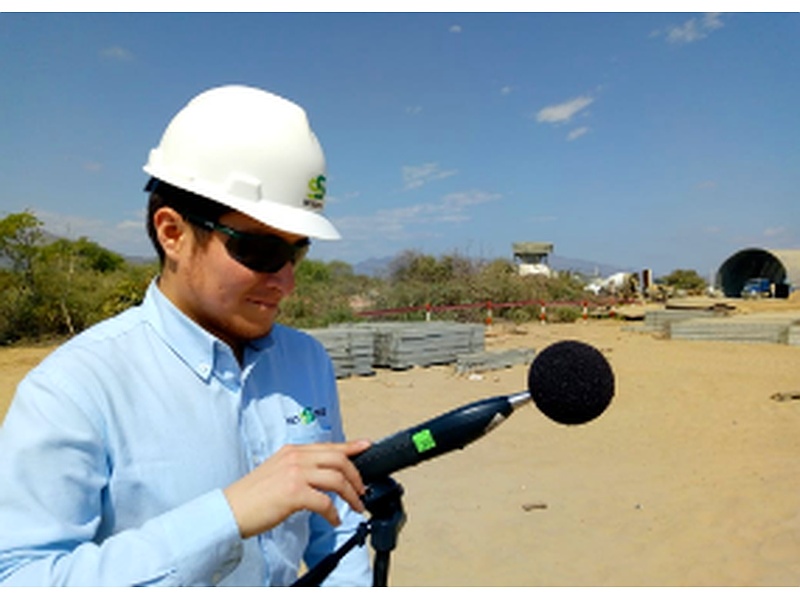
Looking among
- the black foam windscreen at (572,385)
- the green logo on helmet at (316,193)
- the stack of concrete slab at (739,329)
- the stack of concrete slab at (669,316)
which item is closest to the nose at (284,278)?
the green logo on helmet at (316,193)

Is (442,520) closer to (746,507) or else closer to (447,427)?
(746,507)

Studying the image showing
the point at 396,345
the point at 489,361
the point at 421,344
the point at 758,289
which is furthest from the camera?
the point at 758,289

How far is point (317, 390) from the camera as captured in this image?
1.61 meters

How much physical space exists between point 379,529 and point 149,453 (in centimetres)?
55

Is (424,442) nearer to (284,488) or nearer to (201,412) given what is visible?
(284,488)

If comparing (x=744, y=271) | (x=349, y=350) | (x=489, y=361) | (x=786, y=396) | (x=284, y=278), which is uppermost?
(x=744, y=271)

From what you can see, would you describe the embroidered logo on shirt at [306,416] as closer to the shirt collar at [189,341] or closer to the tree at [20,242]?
the shirt collar at [189,341]

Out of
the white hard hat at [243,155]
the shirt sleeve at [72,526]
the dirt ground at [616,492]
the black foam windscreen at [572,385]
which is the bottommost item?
the dirt ground at [616,492]

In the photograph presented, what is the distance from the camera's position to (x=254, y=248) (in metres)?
1.33

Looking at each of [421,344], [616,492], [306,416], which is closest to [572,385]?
[306,416]

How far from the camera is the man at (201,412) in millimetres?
992

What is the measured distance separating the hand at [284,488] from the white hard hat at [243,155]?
551 millimetres

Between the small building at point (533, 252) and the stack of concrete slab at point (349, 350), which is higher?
the small building at point (533, 252)

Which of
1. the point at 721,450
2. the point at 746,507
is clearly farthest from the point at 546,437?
the point at 746,507
